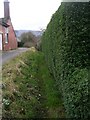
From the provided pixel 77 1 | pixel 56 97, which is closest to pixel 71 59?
pixel 77 1

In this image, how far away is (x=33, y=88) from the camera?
1162cm

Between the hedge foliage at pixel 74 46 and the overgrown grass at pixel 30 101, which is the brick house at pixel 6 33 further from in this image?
the hedge foliage at pixel 74 46

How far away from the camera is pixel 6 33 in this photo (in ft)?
143

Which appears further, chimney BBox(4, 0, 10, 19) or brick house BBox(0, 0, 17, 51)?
chimney BBox(4, 0, 10, 19)

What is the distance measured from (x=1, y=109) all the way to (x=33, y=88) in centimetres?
374

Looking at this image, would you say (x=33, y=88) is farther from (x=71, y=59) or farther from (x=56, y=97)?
(x=71, y=59)

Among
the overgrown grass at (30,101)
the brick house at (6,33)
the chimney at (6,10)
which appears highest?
the chimney at (6,10)

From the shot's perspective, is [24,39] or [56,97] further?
[24,39]

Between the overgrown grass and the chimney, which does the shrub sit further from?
the overgrown grass

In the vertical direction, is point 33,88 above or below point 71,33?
below

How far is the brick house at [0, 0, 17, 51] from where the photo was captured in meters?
40.6

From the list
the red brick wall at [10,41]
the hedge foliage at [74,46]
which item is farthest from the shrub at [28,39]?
the hedge foliage at [74,46]

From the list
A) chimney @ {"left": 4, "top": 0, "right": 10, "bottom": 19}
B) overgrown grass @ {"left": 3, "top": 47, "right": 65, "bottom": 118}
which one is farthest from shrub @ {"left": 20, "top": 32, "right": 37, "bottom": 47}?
overgrown grass @ {"left": 3, "top": 47, "right": 65, "bottom": 118}

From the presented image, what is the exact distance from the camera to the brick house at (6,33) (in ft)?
133
